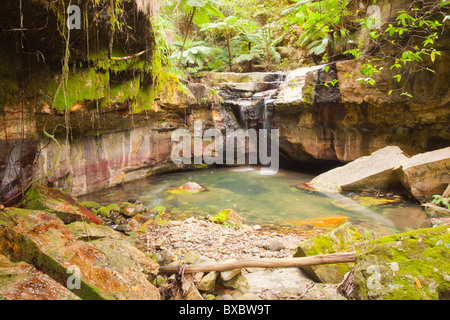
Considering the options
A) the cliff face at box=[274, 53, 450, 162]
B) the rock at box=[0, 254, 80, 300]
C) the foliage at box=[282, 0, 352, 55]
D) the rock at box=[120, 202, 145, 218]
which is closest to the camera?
the rock at box=[0, 254, 80, 300]

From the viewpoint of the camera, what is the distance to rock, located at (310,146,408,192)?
7430 millimetres

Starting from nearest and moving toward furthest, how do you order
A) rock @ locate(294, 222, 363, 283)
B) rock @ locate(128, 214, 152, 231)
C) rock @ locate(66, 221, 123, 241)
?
A: rock @ locate(294, 222, 363, 283) → rock @ locate(66, 221, 123, 241) → rock @ locate(128, 214, 152, 231)

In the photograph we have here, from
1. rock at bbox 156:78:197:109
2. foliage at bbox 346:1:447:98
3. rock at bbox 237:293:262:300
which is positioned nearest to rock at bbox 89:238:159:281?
rock at bbox 237:293:262:300

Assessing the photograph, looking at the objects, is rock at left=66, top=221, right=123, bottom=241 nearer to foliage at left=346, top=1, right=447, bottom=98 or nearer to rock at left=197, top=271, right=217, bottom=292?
rock at left=197, top=271, right=217, bottom=292

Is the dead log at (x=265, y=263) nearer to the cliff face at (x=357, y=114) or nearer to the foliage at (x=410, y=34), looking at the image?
the foliage at (x=410, y=34)

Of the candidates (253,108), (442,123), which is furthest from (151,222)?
(442,123)

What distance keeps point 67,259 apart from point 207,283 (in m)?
1.41

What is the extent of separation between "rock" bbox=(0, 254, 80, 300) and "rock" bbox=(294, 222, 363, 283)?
245 centimetres

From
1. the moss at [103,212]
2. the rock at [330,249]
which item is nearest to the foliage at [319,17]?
the rock at [330,249]

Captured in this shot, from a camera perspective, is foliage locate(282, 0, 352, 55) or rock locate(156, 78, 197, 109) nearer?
foliage locate(282, 0, 352, 55)

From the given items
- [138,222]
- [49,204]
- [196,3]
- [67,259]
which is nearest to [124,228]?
[138,222]

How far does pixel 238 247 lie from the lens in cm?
420

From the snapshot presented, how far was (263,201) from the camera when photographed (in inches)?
292
